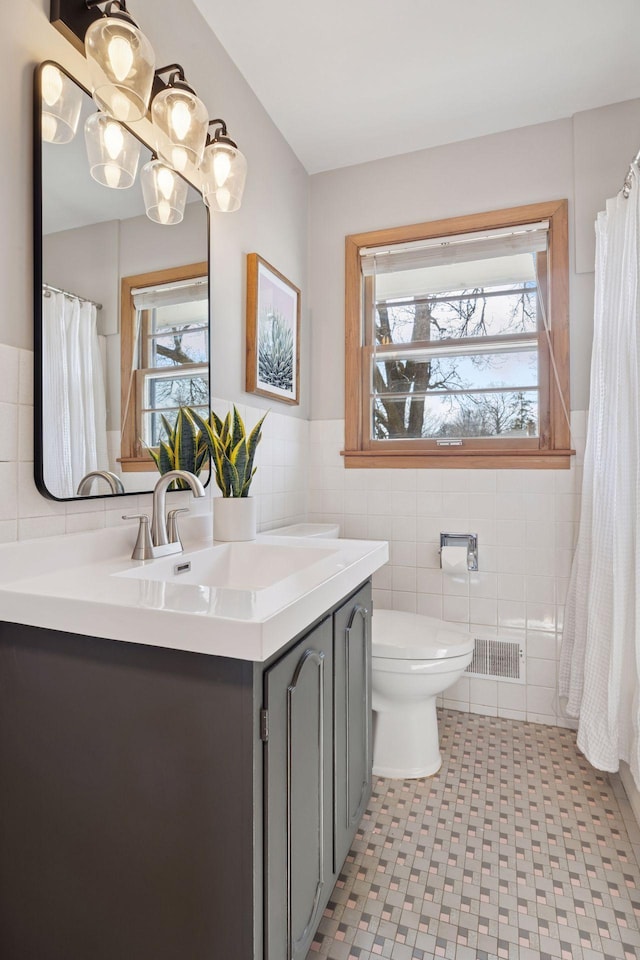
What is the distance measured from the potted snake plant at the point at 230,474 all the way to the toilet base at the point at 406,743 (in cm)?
88

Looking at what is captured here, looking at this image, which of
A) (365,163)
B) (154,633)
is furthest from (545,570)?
(365,163)

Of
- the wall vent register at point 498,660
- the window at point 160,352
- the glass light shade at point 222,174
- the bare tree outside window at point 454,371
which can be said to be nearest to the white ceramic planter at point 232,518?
the window at point 160,352

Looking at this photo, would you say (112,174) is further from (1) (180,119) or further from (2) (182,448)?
(2) (182,448)

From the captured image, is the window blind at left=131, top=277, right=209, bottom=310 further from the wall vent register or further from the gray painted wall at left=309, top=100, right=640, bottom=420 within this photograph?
the wall vent register

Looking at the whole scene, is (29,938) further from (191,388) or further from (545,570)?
(545,570)

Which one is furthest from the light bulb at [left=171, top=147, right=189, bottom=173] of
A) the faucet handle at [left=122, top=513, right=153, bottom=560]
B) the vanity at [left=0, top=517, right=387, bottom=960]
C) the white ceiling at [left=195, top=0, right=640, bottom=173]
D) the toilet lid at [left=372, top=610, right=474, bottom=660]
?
the toilet lid at [left=372, top=610, right=474, bottom=660]

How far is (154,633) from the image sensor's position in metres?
0.78

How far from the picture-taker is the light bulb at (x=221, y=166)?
156 cm

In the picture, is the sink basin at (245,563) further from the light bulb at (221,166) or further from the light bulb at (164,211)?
the light bulb at (221,166)

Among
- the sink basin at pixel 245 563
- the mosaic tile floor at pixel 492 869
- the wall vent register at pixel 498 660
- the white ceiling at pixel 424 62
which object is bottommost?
the mosaic tile floor at pixel 492 869

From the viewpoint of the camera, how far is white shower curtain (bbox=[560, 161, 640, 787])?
163 cm

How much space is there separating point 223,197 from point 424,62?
1029mm

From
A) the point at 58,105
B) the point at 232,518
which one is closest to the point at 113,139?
the point at 58,105

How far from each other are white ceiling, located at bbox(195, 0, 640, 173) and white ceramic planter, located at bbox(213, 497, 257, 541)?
63.6 inches
